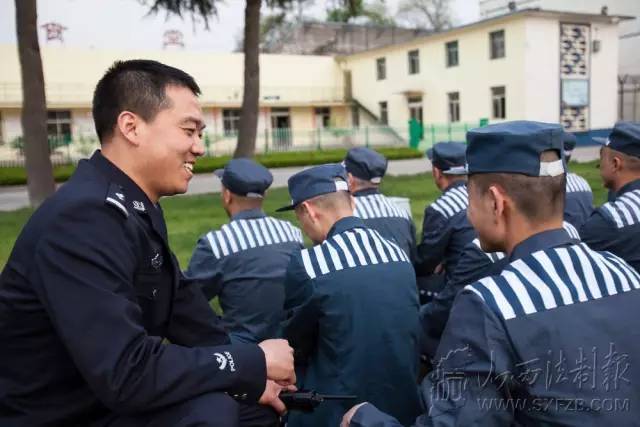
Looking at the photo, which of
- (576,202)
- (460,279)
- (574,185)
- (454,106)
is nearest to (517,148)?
(460,279)

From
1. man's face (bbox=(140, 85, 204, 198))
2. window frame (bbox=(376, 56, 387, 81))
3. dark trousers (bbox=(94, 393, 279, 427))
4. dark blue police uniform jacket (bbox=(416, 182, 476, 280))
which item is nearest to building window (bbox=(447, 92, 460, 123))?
window frame (bbox=(376, 56, 387, 81))

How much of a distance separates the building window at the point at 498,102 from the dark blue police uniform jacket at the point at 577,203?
22763 millimetres

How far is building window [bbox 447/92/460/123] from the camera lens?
2898 centimetres

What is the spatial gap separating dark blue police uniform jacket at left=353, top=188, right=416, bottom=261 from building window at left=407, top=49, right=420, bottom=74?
27.3 meters

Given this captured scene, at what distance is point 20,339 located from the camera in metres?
1.66

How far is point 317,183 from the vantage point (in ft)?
9.48

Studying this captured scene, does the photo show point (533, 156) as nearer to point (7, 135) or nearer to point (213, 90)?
point (7, 135)

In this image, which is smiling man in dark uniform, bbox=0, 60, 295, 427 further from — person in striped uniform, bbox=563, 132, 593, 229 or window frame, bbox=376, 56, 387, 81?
window frame, bbox=376, 56, 387, 81

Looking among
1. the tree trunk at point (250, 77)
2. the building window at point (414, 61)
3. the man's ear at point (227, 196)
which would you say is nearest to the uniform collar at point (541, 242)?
the man's ear at point (227, 196)

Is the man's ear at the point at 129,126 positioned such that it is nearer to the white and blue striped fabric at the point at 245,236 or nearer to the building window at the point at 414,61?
the white and blue striped fabric at the point at 245,236

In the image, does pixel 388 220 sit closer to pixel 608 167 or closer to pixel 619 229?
pixel 608 167

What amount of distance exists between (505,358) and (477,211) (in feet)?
1.54

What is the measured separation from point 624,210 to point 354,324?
1715 mm

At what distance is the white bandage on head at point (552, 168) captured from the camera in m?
1.64
